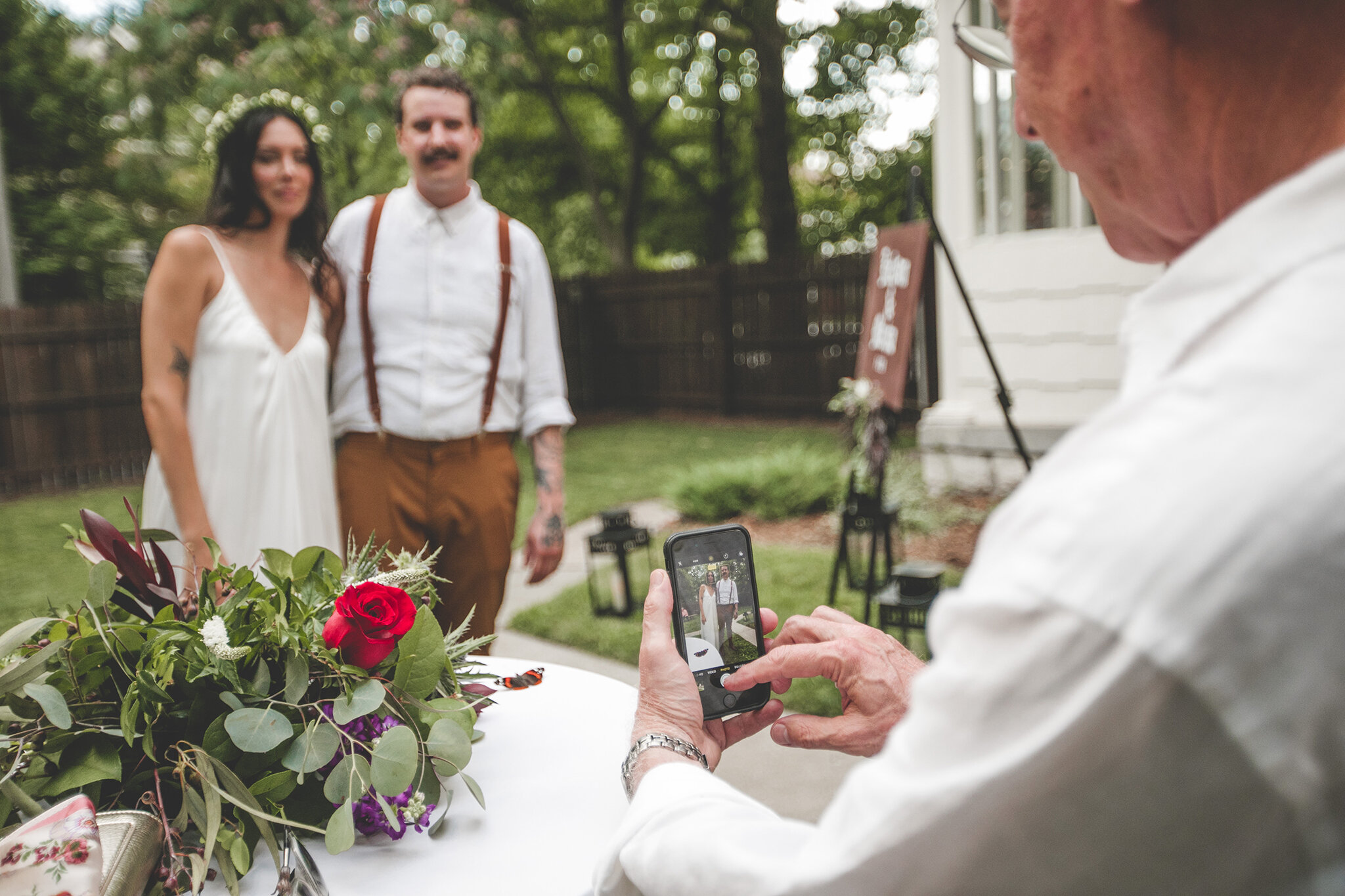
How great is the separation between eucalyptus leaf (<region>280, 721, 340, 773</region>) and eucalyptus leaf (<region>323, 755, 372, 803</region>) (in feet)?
0.08

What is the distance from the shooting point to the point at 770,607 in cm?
459

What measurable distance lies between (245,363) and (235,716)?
161 centimetres

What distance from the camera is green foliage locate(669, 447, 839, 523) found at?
22.2ft

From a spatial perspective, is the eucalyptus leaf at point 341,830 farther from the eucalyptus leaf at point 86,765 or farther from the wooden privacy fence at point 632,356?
the wooden privacy fence at point 632,356

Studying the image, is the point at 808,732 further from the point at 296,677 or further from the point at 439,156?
the point at 439,156

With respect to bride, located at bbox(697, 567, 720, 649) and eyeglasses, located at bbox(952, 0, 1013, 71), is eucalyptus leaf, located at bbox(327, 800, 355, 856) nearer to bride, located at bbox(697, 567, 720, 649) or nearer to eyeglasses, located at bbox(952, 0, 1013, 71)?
bride, located at bbox(697, 567, 720, 649)

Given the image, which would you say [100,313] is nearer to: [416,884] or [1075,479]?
[416,884]

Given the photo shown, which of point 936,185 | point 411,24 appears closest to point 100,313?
point 411,24

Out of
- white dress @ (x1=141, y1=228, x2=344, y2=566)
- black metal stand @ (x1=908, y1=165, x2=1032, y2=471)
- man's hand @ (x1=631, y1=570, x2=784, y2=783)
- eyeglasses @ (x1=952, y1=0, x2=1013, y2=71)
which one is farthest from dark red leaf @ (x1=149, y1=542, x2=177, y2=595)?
black metal stand @ (x1=908, y1=165, x2=1032, y2=471)

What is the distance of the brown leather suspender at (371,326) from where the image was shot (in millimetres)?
2854

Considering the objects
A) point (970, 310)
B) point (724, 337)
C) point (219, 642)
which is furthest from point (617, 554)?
point (724, 337)

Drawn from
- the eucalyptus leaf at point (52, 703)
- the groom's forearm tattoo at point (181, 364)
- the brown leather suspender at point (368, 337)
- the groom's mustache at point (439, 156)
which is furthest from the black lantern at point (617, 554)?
the eucalyptus leaf at point (52, 703)

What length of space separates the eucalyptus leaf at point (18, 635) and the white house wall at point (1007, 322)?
5.64m

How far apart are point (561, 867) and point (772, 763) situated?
1987 millimetres
